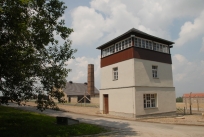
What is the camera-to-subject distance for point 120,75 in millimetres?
20000

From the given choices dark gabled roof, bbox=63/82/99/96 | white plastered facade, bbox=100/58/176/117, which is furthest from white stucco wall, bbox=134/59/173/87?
dark gabled roof, bbox=63/82/99/96

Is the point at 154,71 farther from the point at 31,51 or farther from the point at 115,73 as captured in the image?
the point at 31,51

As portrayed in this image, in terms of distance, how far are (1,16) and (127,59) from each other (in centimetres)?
1333

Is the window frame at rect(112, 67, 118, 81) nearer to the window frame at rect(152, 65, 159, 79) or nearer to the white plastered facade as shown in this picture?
the white plastered facade

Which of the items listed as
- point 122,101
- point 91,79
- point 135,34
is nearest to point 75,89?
point 91,79

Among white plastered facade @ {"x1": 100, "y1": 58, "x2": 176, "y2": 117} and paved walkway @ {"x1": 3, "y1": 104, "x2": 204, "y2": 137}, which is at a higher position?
white plastered facade @ {"x1": 100, "y1": 58, "x2": 176, "y2": 117}

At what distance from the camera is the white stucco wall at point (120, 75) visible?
1845cm

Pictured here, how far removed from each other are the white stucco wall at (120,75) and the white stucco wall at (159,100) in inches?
60.4

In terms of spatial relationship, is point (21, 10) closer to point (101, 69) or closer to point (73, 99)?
point (101, 69)

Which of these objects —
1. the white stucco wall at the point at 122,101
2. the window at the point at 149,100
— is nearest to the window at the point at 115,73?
the white stucco wall at the point at 122,101

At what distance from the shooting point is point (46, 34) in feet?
31.9

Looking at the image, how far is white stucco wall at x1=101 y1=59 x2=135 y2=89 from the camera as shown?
18.5m

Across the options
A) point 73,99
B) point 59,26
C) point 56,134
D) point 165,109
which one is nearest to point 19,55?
point 59,26

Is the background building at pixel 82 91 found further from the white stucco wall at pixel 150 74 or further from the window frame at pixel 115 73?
the white stucco wall at pixel 150 74
